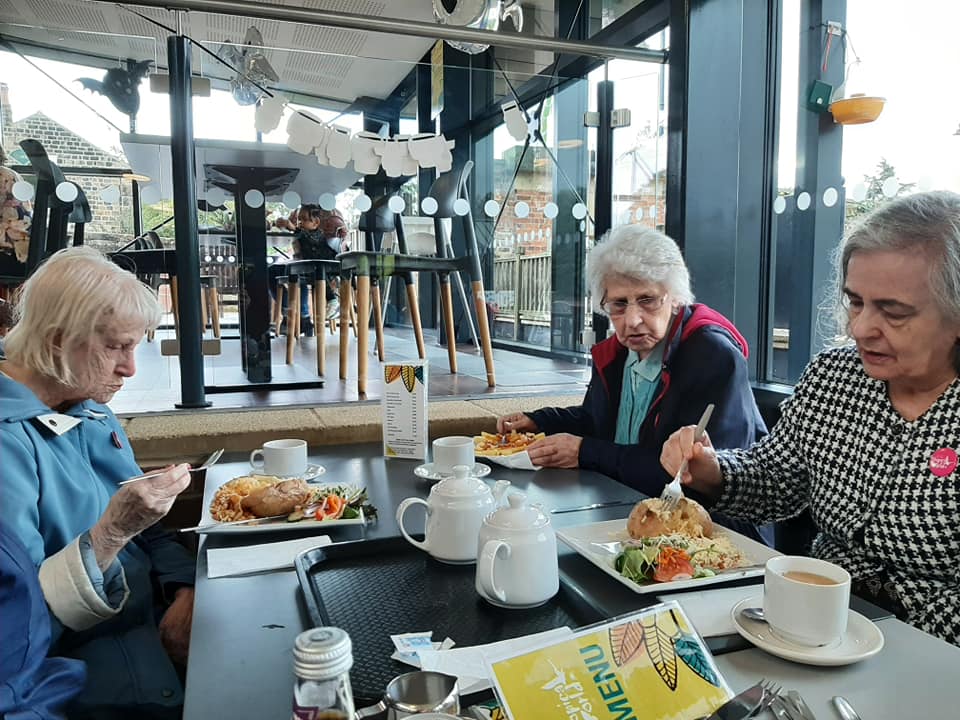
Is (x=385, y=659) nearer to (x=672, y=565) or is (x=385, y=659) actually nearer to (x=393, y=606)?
(x=393, y=606)

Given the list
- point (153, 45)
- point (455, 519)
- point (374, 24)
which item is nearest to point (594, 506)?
point (455, 519)

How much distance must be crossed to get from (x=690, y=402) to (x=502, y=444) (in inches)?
19.6

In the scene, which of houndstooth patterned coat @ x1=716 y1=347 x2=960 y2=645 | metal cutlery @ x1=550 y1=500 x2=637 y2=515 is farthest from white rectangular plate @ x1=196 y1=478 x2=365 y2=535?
houndstooth patterned coat @ x1=716 y1=347 x2=960 y2=645

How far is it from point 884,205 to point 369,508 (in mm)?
1110

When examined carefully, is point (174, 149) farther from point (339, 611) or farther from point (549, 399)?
point (339, 611)

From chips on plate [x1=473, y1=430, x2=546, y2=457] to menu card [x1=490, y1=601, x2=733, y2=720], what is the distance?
1.08m

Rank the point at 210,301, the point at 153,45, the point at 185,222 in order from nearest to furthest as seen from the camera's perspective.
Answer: the point at 153,45
the point at 185,222
the point at 210,301

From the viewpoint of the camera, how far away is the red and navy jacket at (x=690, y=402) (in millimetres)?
1693

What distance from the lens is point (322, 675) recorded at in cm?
50

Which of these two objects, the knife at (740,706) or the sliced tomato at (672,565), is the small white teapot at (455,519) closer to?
the sliced tomato at (672,565)

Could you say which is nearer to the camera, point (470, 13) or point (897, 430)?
point (897, 430)

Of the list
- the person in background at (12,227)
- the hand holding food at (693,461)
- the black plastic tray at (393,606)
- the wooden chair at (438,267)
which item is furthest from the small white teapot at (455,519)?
the person in background at (12,227)

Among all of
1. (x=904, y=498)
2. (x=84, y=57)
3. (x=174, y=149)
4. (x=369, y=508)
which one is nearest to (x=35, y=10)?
(x=84, y=57)

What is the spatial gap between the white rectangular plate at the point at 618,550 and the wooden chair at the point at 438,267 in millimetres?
2062
